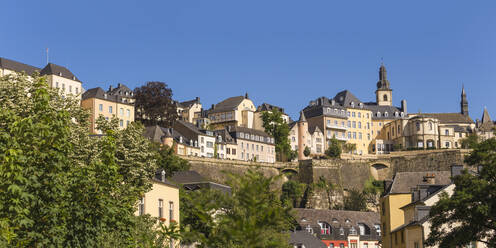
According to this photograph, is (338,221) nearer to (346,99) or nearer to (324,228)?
(324,228)

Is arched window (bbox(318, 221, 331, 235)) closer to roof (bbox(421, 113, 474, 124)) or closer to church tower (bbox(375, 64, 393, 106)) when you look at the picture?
roof (bbox(421, 113, 474, 124))

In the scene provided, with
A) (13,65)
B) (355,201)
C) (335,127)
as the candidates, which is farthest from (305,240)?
(335,127)

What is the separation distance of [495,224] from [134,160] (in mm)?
21531

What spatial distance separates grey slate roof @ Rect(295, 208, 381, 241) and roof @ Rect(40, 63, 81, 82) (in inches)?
1790

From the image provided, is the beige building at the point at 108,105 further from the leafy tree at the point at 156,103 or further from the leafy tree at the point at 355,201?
the leafy tree at the point at 355,201

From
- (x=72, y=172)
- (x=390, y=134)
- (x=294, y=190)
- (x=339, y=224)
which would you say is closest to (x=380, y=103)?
(x=390, y=134)

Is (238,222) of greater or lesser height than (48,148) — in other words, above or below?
below

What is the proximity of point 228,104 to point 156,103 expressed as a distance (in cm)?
3549

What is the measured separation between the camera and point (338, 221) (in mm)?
93562

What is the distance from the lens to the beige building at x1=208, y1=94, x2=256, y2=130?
146 meters

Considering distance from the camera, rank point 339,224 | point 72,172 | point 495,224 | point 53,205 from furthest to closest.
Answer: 1. point 339,224
2. point 495,224
3. point 72,172
4. point 53,205

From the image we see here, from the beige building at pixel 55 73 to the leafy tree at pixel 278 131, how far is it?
37.8 m

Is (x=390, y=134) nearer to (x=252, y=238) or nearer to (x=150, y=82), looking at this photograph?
(x=150, y=82)

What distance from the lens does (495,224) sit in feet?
98.2
